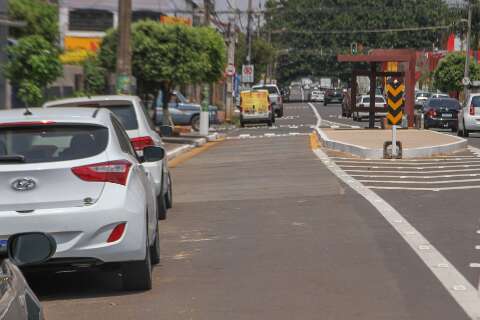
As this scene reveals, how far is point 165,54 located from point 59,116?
26.3 meters

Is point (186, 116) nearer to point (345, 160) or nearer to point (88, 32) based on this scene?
point (345, 160)

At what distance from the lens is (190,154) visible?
2941 cm

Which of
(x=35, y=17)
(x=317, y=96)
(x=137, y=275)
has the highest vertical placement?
(x=35, y=17)

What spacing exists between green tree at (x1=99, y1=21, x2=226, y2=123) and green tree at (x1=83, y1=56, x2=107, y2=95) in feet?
1.07

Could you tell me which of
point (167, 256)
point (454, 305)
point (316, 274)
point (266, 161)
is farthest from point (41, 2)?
point (454, 305)

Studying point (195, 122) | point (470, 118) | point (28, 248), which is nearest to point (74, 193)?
point (28, 248)

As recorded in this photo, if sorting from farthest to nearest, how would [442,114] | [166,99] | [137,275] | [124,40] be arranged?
[442,114] → [166,99] → [124,40] → [137,275]

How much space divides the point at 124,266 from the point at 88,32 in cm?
5891

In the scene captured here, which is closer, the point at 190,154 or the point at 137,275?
the point at 137,275

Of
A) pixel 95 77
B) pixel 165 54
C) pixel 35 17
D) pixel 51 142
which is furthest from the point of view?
pixel 95 77

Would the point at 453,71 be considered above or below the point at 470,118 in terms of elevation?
above

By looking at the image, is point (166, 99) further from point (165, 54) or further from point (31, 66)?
point (31, 66)

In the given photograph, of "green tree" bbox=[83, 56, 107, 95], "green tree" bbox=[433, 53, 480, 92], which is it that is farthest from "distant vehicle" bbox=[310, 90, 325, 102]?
"green tree" bbox=[83, 56, 107, 95]

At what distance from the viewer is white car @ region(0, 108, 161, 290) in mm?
8305
